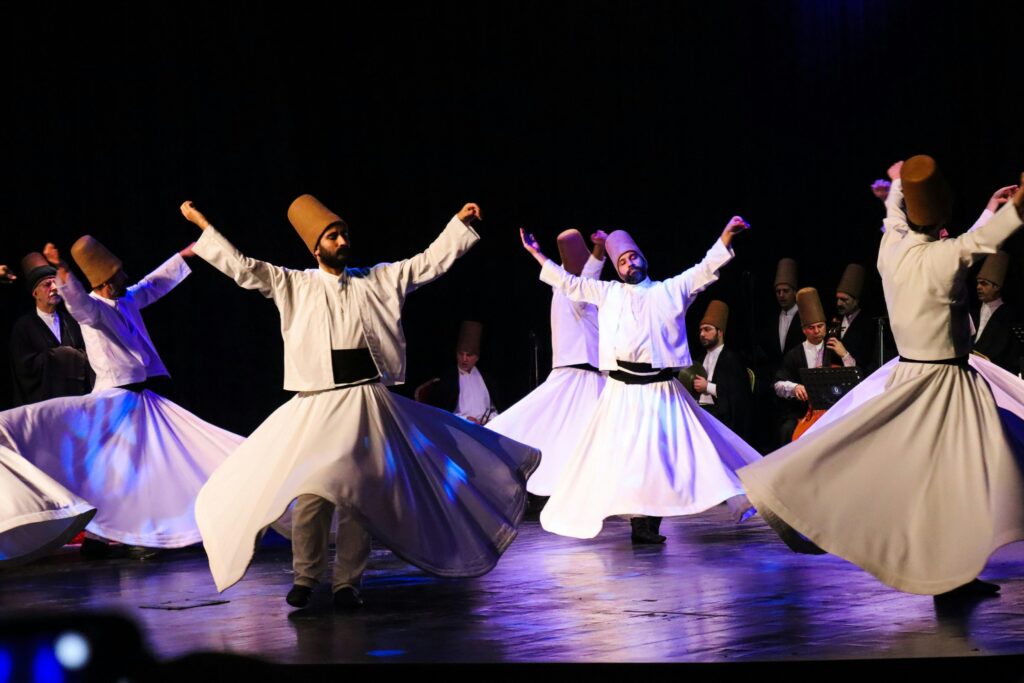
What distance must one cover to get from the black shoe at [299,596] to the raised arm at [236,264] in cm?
115

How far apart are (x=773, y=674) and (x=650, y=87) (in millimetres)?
6946

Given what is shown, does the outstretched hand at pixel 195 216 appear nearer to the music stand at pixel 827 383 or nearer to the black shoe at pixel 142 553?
the black shoe at pixel 142 553

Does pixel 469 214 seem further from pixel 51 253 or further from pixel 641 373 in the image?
pixel 51 253

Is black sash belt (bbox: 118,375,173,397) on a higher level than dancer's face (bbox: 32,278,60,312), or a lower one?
lower

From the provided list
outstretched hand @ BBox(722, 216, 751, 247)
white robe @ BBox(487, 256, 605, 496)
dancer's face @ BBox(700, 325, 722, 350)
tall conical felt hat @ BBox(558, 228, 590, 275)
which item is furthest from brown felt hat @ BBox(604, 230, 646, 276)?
dancer's face @ BBox(700, 325, 722, 350)

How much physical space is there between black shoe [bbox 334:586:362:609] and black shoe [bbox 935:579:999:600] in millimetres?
2045

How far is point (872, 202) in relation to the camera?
941 cm

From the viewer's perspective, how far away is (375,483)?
4.88m

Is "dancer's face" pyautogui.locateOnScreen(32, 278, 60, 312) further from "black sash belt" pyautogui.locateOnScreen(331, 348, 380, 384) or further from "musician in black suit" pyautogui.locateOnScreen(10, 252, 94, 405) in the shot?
"black sash belt" pyautogui.locateOnScreen(331, 348, 380, 384)

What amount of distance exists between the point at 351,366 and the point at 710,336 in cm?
484

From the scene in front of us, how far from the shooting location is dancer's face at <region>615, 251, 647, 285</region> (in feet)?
23.5

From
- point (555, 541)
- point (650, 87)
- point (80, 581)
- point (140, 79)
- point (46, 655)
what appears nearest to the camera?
point (46, 655)

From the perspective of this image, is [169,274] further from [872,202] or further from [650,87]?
[872,202]

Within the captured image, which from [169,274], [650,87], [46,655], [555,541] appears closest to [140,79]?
[169,274]
